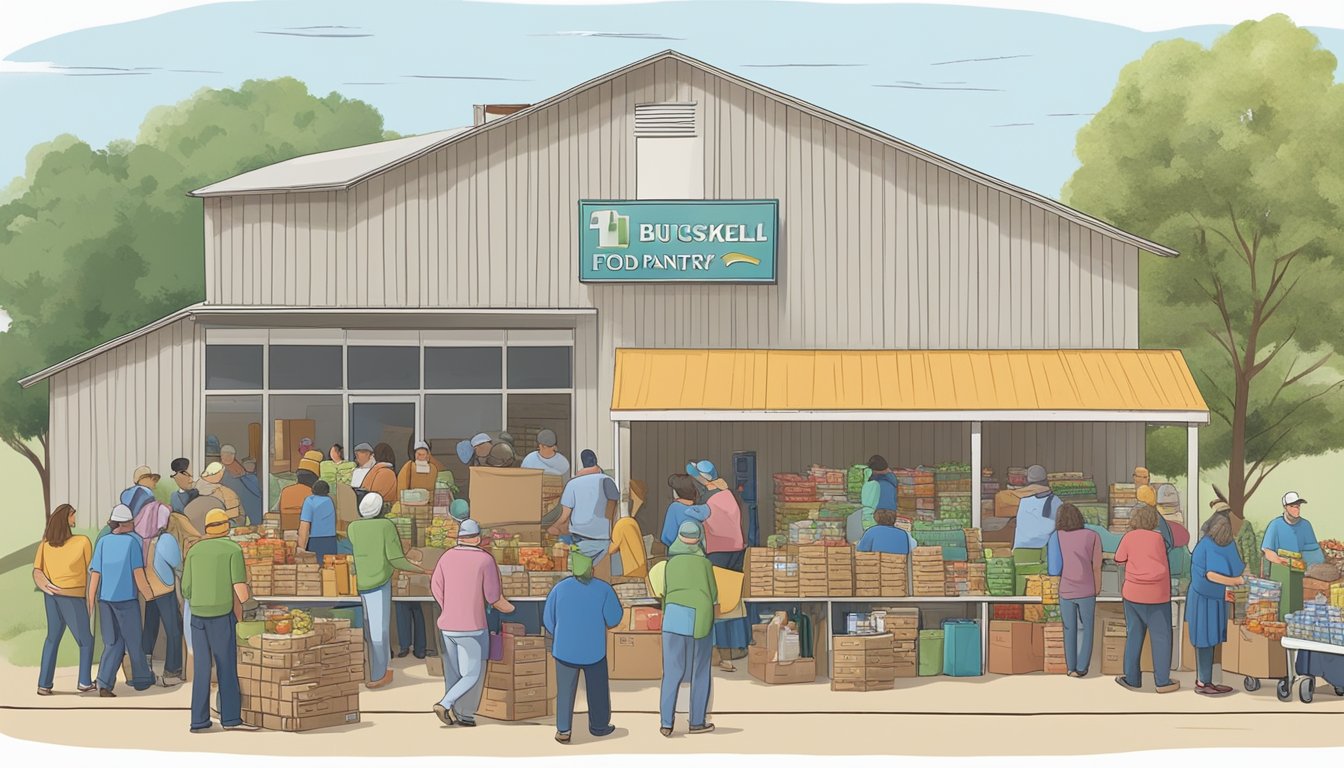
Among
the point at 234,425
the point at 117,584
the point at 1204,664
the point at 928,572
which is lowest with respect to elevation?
the point at 1204,664

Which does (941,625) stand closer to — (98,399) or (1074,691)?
(1074,691)

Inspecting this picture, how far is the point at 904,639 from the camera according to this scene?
16.8m

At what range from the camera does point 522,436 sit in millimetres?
20875

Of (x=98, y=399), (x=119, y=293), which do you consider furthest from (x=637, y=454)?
(x=119, y=293)

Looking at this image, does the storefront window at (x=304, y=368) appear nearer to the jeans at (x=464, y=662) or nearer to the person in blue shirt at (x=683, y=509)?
the person in blue shirt at (x=683, y=509)

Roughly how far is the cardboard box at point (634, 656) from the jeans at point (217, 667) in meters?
4.26

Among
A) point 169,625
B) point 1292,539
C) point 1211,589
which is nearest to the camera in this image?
point 1211,589

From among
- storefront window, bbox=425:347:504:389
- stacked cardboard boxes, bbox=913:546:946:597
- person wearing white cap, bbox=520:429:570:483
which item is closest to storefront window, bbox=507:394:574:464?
storefront window, bbox=425:347:504:389

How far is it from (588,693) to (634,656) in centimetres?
325

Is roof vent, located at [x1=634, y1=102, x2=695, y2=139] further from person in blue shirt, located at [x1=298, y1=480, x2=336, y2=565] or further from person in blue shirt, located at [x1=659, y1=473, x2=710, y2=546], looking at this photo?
person in blue shirt, located at [x1=298, y1=480, x2=336, y2=565]

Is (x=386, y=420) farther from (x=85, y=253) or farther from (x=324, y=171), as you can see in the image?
(x=85, y=253)

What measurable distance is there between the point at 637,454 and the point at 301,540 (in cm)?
580

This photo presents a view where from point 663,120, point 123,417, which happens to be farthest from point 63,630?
point 663,120

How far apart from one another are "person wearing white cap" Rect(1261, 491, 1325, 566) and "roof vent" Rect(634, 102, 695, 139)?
8895 millimetres
